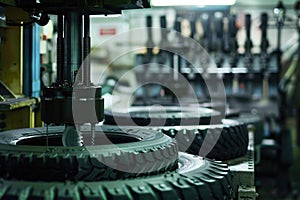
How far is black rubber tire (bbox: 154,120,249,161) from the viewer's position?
5.40ft

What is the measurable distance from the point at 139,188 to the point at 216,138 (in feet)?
2.73

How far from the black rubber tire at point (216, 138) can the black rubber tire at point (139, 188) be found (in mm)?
555

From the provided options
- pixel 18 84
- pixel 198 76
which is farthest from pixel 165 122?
pixel 198 76

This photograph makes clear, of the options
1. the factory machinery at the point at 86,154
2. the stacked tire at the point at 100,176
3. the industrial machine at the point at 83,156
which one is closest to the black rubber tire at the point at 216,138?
the factory machinery at the point at 86,154

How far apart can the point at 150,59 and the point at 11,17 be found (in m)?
3.31

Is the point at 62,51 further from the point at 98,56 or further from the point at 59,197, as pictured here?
the point at 98,56

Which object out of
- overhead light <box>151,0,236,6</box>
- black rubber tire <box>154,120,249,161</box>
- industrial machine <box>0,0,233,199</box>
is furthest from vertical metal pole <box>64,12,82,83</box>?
overhead light <box>151,0,236,6</box>

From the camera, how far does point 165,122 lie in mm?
1828

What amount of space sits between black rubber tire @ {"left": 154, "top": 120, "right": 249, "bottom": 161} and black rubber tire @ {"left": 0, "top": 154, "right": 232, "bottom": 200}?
55 cm

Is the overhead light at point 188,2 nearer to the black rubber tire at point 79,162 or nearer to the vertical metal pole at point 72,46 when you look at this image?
the vertical metal pole at point 72,46

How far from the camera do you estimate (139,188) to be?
0.92 m

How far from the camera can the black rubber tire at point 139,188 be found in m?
0.87

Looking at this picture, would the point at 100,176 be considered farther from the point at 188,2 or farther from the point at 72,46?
the point at 188,2

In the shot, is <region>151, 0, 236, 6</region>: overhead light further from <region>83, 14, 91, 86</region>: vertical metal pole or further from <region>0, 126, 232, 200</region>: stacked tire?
<region>0, 126, 232, 200</region>: stacked tire
